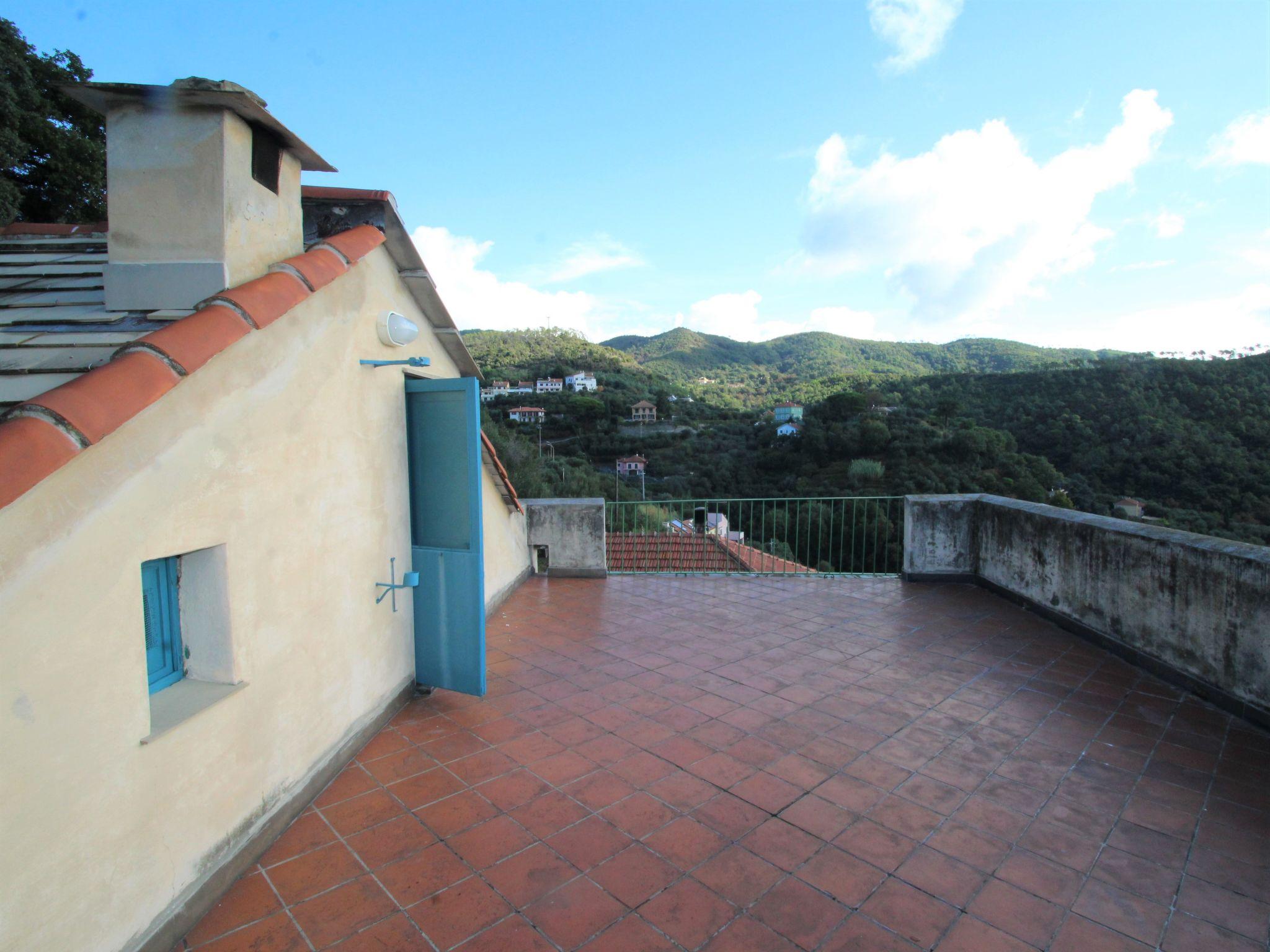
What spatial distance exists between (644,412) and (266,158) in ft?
118

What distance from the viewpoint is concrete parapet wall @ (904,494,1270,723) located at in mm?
3664

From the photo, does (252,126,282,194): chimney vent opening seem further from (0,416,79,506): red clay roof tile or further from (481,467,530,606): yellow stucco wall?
(481,467,530,606): yellow stucco wall

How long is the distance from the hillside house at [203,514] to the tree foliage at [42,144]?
1348cm

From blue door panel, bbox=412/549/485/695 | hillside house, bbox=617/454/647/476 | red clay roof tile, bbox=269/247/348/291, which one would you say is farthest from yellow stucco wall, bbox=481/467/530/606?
hillside house, bbox=617/454/647/476

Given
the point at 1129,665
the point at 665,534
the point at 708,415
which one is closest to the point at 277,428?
the point at 1129,665

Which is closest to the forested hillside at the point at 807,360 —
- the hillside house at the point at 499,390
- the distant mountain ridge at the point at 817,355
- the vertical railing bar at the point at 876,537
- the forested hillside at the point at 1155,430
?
the distant mountain ridge at the point at 817,355

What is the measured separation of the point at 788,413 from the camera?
1404 inches

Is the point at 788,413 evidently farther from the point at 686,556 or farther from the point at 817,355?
the point at 686,556

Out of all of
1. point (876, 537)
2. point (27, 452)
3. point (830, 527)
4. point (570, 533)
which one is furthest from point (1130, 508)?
point (27, 452)

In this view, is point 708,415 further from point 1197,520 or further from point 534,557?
point 534,557

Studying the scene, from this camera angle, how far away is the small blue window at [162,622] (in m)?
2.26

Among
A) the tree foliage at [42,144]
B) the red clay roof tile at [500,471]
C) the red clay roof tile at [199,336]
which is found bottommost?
the red clay roof tile at [500,471]

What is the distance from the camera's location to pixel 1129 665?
14.9 ft

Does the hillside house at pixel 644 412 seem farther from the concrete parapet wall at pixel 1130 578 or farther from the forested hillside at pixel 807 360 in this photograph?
the concrete parapet wall at pixel 1130 578
